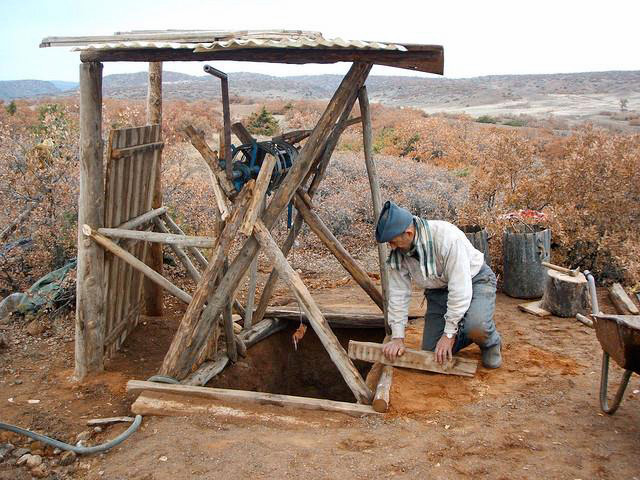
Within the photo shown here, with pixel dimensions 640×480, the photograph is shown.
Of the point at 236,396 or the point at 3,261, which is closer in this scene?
the point at 236,396

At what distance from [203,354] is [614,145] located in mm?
6043

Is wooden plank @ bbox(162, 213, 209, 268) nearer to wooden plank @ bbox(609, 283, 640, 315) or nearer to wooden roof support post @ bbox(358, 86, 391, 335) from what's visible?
wooden roof support post @ bbox(358, 86, 391, 335)

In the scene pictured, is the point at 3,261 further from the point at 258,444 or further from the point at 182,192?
the point at 258,444

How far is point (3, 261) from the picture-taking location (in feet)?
23.9

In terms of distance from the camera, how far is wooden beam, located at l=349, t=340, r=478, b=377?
473cm

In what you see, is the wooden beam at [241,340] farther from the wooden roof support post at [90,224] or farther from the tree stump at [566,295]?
the tree stump at [566,295]

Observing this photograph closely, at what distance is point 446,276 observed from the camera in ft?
15.3

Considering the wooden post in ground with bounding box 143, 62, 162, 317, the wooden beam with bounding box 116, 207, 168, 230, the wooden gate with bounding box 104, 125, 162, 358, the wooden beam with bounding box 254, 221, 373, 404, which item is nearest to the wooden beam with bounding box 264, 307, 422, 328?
the wooden post in ground with bounding box 143, 62, 162, 317

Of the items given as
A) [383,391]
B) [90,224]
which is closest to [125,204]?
[90,224]

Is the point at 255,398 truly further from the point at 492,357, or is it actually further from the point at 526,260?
the point at 526,260

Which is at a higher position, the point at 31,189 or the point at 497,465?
the point at 31,189

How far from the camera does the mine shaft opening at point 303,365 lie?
636cm

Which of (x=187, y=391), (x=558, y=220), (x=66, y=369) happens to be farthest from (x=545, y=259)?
(x=66, y=369)

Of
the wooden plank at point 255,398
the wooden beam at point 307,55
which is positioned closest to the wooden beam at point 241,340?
the wooden plank at point 255,398
